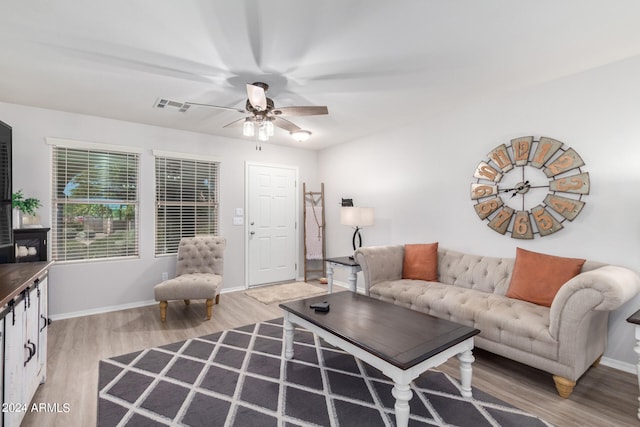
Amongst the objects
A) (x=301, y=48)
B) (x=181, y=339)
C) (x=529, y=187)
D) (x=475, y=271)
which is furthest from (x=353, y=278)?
(x=301, y=48)

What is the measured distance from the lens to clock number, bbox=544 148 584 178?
2.82 meters

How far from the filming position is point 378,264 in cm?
366

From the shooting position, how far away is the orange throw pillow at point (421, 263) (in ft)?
12.0

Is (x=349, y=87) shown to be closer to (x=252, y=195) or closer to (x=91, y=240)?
(x=252, y=195)

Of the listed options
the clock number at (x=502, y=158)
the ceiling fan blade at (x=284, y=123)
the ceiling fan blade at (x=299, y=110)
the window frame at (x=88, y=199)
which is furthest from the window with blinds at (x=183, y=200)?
the clock number at (x=502, y=158)

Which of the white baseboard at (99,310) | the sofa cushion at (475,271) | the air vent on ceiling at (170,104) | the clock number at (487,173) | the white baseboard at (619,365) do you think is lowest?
the white baseboard at (619,365)

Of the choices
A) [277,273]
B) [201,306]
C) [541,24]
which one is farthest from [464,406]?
[277,273]

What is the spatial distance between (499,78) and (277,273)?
4280mm

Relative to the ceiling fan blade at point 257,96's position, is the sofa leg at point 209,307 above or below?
below

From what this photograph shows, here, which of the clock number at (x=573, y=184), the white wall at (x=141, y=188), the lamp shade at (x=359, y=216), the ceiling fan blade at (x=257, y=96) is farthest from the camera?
the lamp shade at (x=359, y=216)

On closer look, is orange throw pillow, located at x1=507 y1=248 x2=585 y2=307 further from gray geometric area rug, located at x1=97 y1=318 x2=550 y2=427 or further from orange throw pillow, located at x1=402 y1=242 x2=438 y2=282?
gray geometric area rug, located at x1=97 y1=318 x2=550 y2=427

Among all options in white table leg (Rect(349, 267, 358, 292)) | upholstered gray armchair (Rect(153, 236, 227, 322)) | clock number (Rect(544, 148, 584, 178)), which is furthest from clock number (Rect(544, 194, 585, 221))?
upholstered gray armchair (Rect(153, 236, 227, 322))

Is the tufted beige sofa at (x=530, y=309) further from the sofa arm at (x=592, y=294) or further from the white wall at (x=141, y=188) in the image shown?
the white wall at (x=141, y=188)

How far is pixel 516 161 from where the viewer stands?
3211mm
